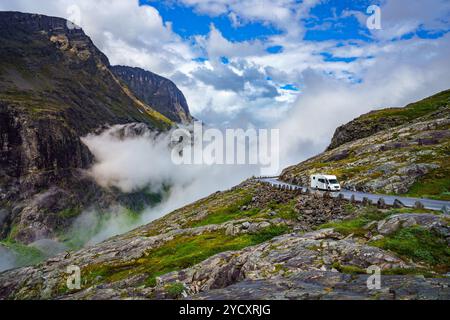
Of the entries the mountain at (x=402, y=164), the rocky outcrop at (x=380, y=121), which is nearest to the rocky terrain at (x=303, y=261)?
the mountain at (x=402, y=164)

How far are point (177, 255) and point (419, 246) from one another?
28.5 meters

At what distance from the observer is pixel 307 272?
2217 cm

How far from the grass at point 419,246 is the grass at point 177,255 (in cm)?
1722

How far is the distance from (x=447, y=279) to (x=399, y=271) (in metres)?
2.60

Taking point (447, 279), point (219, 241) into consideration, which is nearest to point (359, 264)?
point (447, 279)

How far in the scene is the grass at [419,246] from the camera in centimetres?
2214

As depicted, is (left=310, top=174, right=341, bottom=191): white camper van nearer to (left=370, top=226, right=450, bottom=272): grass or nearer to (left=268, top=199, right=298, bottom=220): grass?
(left=268, top=199, right=298, bottom=220): grass

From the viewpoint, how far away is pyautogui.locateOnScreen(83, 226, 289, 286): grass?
3734cm

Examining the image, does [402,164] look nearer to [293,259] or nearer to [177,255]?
[177,255]

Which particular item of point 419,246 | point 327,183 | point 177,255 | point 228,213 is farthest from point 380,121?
point 419,246

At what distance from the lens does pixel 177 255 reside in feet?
142

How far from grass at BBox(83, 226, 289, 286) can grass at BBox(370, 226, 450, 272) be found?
1722 centimetres
